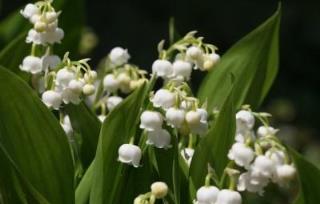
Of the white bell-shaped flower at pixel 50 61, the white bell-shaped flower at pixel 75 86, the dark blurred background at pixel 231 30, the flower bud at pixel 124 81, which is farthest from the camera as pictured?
the dark blurred background at pixel 231 30

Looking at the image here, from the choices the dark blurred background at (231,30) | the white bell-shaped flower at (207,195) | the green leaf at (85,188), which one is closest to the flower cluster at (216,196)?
the white bell-shaped flower at (207,195)

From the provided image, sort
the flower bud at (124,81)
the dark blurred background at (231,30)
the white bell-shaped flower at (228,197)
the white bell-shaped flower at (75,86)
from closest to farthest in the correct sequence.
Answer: the white bell-shaped flower at (228,197) → the white bell-shaped flower at (75,86) → the flower bud at (124,81) → the dark blurred background at (231,30)

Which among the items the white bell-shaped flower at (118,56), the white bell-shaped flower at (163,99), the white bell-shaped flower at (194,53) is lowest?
the white bell-shaped flower at (163,99)

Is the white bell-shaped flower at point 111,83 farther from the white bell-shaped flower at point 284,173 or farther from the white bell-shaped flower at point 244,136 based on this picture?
the white bell-shaped flower at point 284,173

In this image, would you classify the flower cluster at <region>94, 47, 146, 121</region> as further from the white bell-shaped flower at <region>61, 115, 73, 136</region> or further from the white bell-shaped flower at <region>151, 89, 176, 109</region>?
the white bell-shaped flower at <region>151, 89, 176, 109</region>

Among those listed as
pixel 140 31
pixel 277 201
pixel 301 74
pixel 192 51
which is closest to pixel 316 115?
pixel 301 74

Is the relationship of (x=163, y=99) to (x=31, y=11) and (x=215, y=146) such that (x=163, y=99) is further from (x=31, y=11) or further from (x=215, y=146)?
(x=31, y=11)

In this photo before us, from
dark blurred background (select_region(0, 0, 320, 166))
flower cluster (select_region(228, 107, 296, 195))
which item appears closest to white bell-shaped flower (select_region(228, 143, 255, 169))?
flower cluster (select_region(228, 107, 296, 195))
